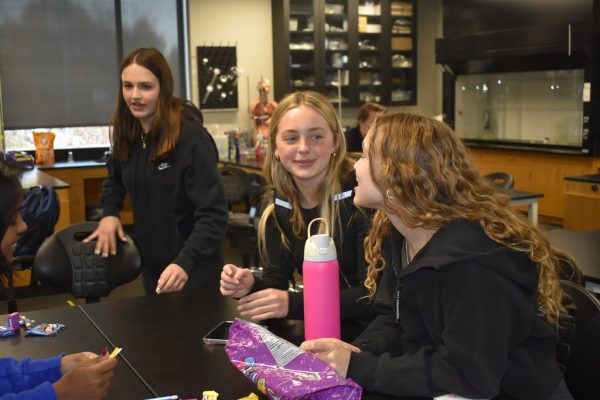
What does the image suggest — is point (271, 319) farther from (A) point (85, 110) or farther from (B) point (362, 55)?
(B) point (362, 55)

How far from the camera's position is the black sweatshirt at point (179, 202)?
2346 millimetres

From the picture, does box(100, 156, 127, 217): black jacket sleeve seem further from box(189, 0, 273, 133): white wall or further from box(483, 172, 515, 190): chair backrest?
box(189, 0, 273, 133): white wall

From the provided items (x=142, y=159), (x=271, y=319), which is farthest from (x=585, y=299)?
(x=142, y=159)

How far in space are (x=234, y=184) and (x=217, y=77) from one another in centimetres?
293

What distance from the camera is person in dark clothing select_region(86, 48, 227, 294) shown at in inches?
91.8

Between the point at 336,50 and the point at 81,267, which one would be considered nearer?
the point at 81,267

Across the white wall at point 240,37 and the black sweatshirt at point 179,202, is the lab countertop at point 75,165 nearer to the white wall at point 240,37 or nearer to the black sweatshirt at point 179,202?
the white wall at point 240,37

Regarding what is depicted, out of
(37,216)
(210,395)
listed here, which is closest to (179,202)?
(210,395)

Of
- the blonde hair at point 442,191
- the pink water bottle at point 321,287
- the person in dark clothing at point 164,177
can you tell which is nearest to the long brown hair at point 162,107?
the person in dark clothing at point 164,177

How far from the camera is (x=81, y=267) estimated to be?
2.34 metres

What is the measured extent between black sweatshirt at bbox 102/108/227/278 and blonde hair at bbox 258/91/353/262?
394 mm

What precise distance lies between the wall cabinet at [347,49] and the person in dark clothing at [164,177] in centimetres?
509

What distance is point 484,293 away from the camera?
1160 mm

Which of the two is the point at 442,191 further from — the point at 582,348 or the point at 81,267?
the point at 81,267
